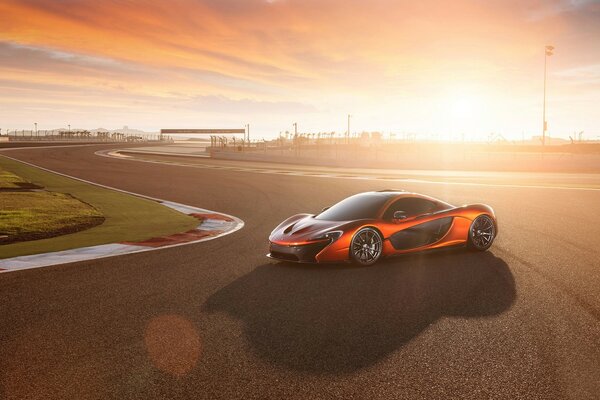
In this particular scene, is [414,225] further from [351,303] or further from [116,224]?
[116,224]

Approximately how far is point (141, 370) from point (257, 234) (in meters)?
7.27

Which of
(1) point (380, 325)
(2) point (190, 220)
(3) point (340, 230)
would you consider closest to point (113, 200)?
(2) point (190, 220)

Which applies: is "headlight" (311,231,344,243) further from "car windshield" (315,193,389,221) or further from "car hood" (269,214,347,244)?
"car windshield" (315,193,389,221)

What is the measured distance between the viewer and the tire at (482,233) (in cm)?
984

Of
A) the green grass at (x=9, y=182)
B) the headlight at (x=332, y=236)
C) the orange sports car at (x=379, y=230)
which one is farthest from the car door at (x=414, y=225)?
the green grass at (x=9, y=182)

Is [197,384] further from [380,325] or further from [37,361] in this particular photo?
[380,325]

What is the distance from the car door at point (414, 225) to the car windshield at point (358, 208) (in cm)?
21

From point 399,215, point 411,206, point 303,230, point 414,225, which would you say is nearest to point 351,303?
point 303,230

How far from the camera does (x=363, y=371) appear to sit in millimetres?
4598

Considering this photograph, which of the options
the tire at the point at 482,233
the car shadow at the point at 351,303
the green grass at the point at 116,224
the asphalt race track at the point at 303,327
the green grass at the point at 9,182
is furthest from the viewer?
the green grass at the point at 9,182

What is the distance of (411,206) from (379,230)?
973 millimetres

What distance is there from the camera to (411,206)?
30.9 feet

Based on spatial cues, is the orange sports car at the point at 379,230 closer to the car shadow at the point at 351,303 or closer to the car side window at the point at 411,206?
the car side window at the point at 411,206

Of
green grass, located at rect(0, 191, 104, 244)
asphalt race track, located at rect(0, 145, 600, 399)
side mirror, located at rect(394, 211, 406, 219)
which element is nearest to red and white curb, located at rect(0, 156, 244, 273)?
asphalt race track, located at rect(0, 145, 600, 399)
